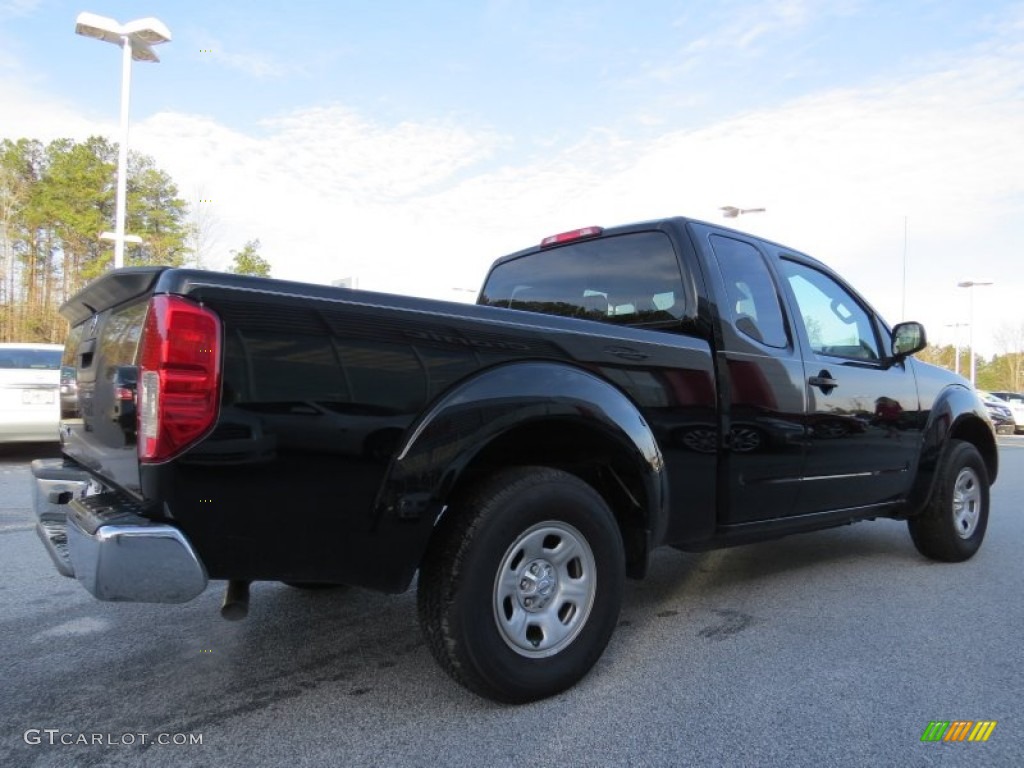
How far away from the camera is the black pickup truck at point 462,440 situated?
2.12 metres

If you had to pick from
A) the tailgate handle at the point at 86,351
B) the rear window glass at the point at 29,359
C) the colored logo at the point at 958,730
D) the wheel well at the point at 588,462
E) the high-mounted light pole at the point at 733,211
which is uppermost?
the high-mounted light pole at the point at 733,211

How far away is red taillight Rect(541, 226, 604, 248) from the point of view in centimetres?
404

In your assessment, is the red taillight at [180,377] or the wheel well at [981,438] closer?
the red taillight at [180,377]

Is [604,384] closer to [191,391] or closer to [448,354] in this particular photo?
[448,354]

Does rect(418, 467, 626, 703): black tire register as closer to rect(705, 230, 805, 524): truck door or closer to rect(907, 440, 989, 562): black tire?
rect(705, 230, 805, 524): truck door

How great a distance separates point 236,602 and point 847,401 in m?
3.27

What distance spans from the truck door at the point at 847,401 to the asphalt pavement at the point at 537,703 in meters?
0.63

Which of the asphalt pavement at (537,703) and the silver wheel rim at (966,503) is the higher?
the silver wheel rim at (966,503)

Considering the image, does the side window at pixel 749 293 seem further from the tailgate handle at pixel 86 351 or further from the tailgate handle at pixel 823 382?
the tailgate handle at pixel 86 351

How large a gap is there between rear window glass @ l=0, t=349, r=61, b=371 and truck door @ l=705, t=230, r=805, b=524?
9284 mm

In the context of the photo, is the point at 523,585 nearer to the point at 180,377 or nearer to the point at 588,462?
the point at 588,462

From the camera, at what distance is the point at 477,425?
98.3 inches

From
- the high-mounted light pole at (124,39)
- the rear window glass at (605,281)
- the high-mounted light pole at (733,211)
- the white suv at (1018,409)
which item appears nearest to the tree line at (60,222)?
the high-mounted light pole at (124,39)

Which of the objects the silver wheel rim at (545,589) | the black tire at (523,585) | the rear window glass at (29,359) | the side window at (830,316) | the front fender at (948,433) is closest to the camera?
the black tire at (523,585)
